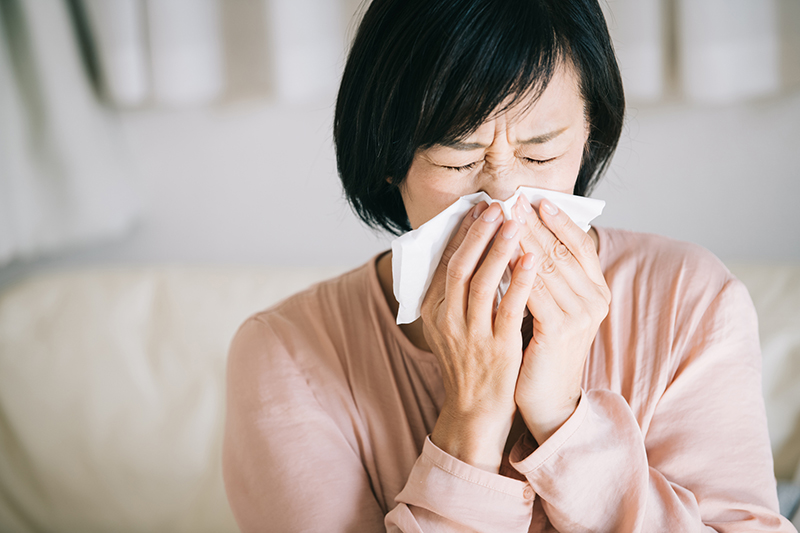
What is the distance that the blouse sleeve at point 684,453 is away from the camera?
70 cm

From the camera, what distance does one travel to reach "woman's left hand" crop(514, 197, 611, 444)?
0.69 meters

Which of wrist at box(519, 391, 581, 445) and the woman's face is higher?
the woman's face

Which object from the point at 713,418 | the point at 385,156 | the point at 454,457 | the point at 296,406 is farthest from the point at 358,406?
the point at 713,418

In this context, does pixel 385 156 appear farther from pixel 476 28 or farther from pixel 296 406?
pixel 296 406

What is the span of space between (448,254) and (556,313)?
0.50 ft

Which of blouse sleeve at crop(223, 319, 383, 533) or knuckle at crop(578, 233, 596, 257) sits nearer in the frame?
knuckle at crop(578, 233, 596, 257)

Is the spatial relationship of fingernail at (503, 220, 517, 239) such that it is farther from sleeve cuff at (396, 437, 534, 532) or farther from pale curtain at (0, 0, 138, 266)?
pale curtain at (0, 0, 138, 266)

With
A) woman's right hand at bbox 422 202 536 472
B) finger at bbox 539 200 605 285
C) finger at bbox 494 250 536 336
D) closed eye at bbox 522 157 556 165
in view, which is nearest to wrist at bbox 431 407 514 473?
woman's right hand at bbox 422 202 536 472

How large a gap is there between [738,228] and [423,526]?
127 cm

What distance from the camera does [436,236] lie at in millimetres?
724

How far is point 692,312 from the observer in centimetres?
83

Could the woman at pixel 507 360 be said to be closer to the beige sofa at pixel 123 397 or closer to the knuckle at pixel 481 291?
the knuckle at pixel 481 291

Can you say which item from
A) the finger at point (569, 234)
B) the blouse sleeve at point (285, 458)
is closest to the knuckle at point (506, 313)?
the finger at point (569, 234)

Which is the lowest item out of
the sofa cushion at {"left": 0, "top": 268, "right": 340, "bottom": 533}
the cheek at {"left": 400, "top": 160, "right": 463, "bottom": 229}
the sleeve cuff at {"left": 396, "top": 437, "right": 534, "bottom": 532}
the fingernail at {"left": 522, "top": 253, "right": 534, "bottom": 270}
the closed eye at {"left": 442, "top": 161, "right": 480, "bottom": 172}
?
the sofa cushion at {"left": 0, "top": 268, "right": 340, "bottom": 533}
